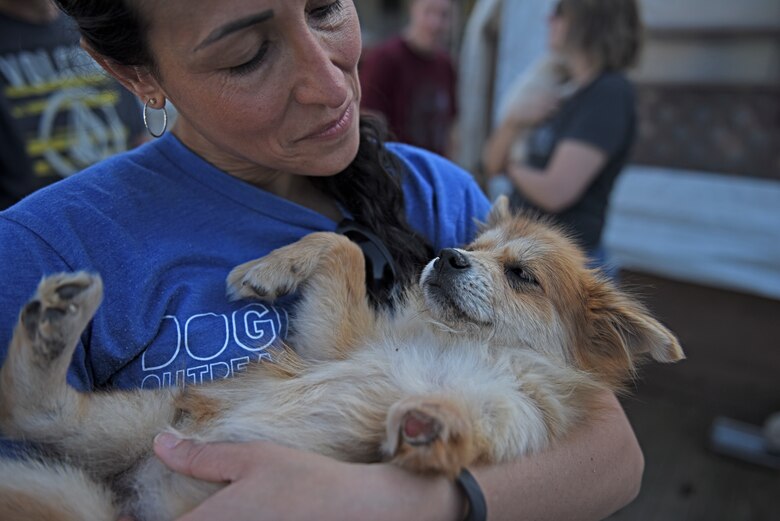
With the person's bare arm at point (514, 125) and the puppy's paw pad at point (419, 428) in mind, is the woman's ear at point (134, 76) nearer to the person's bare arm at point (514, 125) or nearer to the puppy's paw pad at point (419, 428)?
the puppy's paw pad at point (419, 428)

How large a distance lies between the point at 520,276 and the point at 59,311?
146cm

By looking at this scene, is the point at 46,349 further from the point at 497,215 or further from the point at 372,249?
the point at 497,215

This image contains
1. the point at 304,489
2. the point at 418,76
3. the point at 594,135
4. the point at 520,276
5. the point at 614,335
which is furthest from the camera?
the point at 418,76

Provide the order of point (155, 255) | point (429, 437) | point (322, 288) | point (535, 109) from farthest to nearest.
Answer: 1. point (535, 109)
2. point (322, 288)
3. point (155, 255)
4. point (429, 437)

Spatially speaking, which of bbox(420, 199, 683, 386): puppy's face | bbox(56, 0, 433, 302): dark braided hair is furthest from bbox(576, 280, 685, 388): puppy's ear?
bbox(56, 0, 433, 302): dark braided hair

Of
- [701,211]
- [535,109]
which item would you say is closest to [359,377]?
[535,109]

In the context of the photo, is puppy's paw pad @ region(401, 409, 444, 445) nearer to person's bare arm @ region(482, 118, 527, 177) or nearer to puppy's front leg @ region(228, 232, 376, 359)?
puppy's front leg @ region(228, 232, 376, 359)

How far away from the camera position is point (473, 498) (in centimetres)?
142

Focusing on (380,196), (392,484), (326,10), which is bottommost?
(392,484)

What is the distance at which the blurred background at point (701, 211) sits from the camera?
4980 millimetres

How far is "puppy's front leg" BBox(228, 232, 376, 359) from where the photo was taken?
6.20ft

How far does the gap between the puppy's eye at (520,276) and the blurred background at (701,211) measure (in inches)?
110

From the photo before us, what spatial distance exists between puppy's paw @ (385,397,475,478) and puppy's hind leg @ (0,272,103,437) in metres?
0.78

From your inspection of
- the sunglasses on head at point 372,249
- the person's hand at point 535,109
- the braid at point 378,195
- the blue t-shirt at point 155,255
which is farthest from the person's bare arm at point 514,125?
the blue t-shirt at point 155,255
